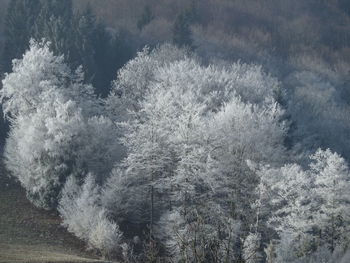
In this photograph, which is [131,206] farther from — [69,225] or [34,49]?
[34,49]

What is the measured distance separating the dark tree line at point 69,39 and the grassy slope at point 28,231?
20.2m

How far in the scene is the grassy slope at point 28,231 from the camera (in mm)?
34013

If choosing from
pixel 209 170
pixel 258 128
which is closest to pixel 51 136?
pixel 209 170

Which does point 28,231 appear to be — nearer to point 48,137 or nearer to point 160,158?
point 48,137

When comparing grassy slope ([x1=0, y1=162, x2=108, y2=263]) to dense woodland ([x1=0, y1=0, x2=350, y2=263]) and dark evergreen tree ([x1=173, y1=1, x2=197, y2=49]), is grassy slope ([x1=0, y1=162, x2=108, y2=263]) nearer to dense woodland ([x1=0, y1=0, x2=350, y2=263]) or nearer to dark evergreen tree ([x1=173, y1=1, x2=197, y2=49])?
dense woodland ([x1=0, y1=0, x2=350, y2=263])

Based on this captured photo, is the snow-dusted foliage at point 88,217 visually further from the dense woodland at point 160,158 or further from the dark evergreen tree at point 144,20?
the dark evergreen tree at point 144,20

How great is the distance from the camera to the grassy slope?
34.0m

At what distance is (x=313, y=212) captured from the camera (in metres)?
36.9

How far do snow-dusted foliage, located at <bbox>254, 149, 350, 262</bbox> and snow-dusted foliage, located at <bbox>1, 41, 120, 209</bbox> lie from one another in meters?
15.4

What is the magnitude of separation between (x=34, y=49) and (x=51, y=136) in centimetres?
955

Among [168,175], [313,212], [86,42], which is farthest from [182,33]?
[313,212]

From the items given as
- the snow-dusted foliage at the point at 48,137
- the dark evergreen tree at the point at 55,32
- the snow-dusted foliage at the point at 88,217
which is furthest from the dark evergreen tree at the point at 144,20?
the snow-dusted foliage at the point at 88,217

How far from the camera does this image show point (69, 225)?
41375 mm

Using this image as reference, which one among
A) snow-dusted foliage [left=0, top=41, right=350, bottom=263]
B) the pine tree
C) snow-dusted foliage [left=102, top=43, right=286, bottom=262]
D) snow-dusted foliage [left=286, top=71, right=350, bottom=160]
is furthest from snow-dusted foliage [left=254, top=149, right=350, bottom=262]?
the pine tree
